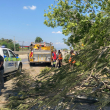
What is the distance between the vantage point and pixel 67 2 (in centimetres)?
A: 657

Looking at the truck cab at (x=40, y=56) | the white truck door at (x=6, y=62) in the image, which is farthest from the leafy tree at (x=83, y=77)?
the truck cab at (x=40, y=56)

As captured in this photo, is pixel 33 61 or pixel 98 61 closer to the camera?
pixel 98 61

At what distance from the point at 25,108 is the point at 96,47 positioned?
1691 mm

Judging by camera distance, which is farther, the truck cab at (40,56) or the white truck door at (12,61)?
the truck cab at (40,56)

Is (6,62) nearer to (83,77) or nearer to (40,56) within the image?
(83,77)

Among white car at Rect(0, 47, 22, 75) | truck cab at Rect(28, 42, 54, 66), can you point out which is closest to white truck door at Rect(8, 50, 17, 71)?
white car at Rect(0, 47, 22, 75)

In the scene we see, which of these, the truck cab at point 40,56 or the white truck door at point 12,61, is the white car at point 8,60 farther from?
the truck cab at point 40,56

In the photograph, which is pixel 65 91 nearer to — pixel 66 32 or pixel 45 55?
pixel 66 32

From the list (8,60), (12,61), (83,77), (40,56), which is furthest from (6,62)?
(40,56)

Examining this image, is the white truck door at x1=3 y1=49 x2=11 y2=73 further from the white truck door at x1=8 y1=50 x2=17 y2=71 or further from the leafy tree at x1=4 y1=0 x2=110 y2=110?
the leafy tree at x1=4 y1=0 x2=110 y2=110

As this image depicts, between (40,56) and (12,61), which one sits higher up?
(40,56)

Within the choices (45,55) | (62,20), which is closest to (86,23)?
(62,20)

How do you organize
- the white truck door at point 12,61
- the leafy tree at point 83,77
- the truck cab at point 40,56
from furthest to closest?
the truck cab at point 40,56, the white truck door at point 12,61, the leafy tree at point 83,77

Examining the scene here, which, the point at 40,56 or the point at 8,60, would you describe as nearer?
the point at 8,60
